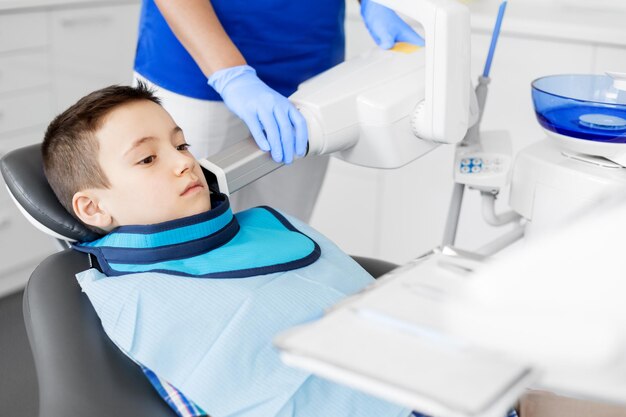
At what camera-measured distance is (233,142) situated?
1689mm

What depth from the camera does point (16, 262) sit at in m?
2.60

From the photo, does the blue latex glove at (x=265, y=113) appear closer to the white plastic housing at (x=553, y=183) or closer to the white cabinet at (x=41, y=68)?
the white plastic housing at (x=553, y=183)

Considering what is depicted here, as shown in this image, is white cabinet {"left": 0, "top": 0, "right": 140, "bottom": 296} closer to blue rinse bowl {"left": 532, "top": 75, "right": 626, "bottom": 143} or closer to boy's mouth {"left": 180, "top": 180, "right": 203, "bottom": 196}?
boy's mouth {"left": 180, "top": 180, "right": 203, "bottom": 196}

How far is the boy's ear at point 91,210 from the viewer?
125 centimetres

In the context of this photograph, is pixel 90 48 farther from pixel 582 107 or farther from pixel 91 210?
pixel 582 107

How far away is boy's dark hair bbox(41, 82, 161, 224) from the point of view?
4.10ft

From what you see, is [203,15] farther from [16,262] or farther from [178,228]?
[16,262]

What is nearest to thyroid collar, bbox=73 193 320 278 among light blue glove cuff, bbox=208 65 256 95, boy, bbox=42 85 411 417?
boy, bbox=42 85 411 417

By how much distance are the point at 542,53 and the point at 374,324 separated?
6.01ft

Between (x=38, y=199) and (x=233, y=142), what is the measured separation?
0.54 metres

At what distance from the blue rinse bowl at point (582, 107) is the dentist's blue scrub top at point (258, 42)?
484 mm

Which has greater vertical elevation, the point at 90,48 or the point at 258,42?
the point at 258,42

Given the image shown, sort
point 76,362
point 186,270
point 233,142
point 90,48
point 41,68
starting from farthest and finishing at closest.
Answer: point 90,48, point 41,68, point 233,142, point 186,270, point 76,362

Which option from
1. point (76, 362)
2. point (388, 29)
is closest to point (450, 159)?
point (388, 29)
